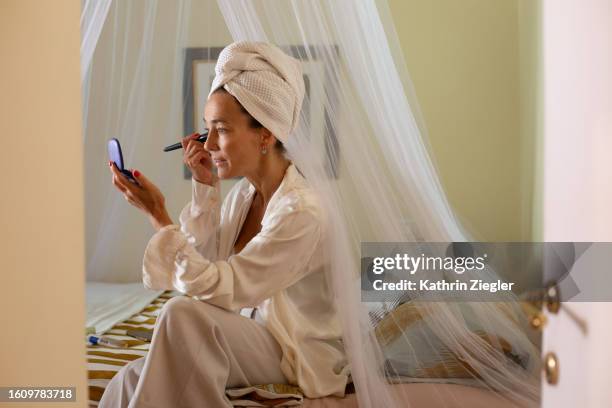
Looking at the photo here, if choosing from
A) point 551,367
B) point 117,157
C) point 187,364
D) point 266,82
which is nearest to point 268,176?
point 266,82

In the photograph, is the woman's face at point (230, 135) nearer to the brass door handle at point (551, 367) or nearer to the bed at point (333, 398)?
the bed at point (333, 398)

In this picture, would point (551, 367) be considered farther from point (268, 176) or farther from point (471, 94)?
point (268, 176)

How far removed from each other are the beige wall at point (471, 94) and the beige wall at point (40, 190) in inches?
27.8

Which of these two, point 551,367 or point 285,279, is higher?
point 285,279

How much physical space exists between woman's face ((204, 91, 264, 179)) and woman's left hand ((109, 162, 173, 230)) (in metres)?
0.18

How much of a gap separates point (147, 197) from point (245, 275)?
254 mm

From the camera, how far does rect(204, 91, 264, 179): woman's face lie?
1603mm

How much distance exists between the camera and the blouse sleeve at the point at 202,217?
5.61 feet

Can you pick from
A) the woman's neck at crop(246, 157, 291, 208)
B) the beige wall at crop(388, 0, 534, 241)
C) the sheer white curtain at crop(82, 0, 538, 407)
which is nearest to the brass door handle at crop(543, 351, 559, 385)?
the sheer white curtain at crop(82, 0, 538, 407)

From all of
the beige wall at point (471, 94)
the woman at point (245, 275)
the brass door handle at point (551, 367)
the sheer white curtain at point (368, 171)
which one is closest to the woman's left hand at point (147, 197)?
the woman at point (245, 275)

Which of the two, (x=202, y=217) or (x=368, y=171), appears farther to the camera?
(x=202, y=217)

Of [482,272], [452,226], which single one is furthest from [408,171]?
[482,272]

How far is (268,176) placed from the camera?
1.68 m

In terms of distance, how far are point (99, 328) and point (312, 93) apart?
72 centimetres
